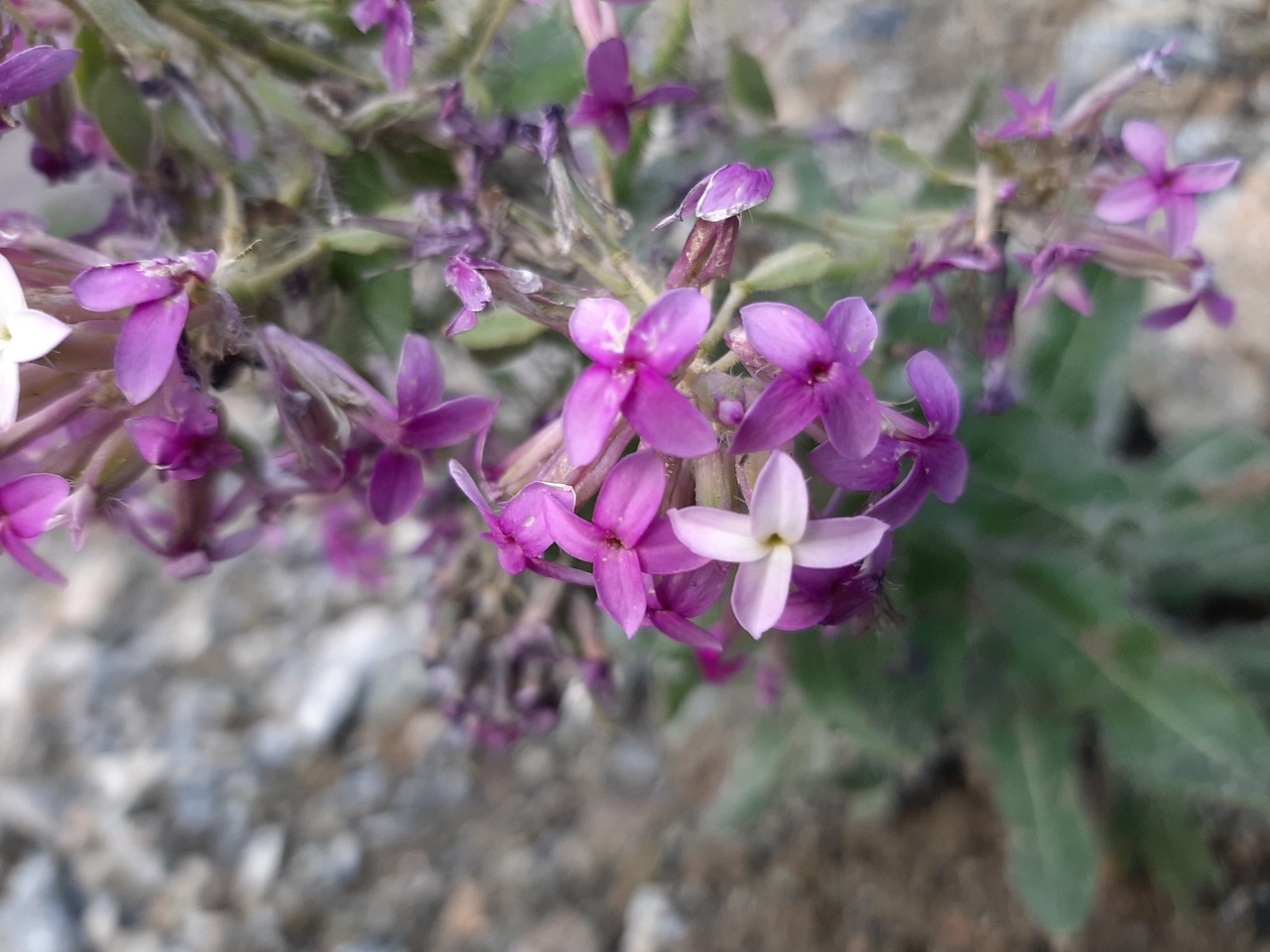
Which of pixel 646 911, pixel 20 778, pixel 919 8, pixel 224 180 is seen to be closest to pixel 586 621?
pixel 224 180

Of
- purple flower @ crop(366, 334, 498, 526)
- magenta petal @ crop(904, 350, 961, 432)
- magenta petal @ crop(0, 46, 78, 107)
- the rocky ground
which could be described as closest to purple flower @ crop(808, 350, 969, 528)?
magenta petal @ crop(904, 350, 961, 432)

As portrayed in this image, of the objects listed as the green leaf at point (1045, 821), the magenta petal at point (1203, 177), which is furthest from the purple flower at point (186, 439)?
the green leaf at point (1045, 821)

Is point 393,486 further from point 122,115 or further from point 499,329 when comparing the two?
point 122,115

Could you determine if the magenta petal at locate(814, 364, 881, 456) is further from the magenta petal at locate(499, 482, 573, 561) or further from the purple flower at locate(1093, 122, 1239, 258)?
the purple flower at locate(1093, 122, 1239, 258)

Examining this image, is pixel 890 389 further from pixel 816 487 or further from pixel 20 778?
pixel 20 778

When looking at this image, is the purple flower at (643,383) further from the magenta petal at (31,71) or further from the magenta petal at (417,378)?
the magenta petal at (31,71)

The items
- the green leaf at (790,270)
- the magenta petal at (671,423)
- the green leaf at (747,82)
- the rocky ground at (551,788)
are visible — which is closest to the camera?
the magenta petal at (671,423)
